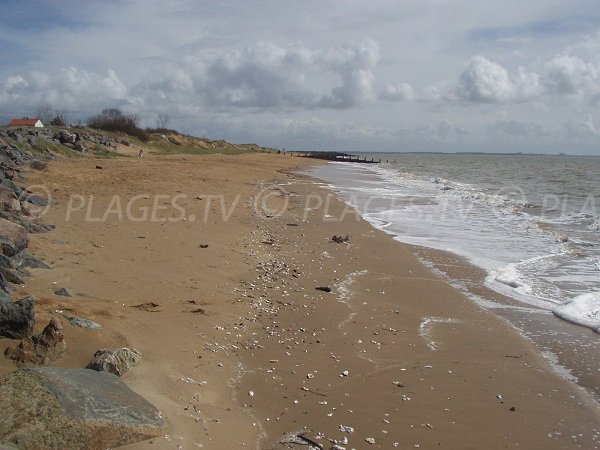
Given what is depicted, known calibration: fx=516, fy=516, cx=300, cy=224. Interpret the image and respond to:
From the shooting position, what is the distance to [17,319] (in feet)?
14.7

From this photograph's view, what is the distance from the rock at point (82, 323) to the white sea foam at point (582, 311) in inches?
242

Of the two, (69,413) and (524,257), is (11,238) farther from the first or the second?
(524,257)

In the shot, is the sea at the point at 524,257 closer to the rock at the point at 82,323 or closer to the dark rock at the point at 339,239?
the dark rock at the point at 339,239

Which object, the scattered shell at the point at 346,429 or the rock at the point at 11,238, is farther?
the rock at the point at 11,238

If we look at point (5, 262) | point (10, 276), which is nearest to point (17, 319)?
point (10, 276)

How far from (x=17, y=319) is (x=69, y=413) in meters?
1.62

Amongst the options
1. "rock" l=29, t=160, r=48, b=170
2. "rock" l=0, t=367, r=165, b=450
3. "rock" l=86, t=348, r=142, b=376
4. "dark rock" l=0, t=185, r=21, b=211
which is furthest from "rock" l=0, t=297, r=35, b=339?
"rock" l=29, t=160, r=48, b=170

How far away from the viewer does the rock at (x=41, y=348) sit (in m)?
4.21

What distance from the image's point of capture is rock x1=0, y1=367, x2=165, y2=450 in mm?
3084

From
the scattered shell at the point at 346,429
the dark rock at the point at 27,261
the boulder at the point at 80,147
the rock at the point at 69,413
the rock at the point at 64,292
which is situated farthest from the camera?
the boulder at the point at 80,147

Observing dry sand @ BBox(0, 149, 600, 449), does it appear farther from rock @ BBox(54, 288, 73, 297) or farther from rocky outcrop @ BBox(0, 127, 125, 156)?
rocky outcrop @ BBox(0, 127, 125, 156)

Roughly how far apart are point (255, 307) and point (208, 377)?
6.85 feet

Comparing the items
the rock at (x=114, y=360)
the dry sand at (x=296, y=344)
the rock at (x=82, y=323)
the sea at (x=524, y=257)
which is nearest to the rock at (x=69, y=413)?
the dry sand at (x=296, y=344)

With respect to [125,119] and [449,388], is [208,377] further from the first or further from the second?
[125,119]
